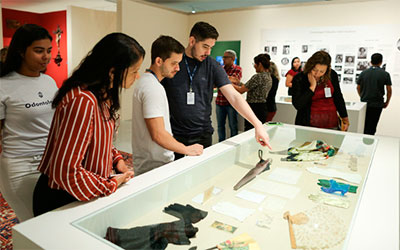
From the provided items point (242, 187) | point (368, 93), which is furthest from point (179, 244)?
point (368, 93)

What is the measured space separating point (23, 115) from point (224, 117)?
390cm

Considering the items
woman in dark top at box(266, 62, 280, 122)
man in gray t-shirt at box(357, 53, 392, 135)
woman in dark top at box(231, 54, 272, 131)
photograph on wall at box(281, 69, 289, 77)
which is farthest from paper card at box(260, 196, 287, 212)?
photograph on wall at box(281, 69, 289, 77)

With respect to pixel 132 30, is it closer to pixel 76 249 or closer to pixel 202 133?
pixel 202 133

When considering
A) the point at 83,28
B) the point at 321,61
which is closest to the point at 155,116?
the point at 321,61

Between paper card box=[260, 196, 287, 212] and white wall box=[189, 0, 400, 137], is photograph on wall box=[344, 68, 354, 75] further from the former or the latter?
paper card box=[260, 196, 287, 212]

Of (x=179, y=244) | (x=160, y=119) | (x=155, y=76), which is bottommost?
(x=179, y=244)

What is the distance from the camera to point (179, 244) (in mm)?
989

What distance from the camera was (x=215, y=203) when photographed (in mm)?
1290

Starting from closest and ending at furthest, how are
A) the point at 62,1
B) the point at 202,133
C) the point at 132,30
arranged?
the point at 202,133
the point at 132,30
the point at 62,1

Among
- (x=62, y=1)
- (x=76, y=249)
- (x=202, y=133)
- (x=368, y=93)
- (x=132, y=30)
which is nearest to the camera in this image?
(x=76, y=249)

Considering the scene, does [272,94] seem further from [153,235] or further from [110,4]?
[110,4]

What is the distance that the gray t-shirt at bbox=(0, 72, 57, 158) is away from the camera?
1538mm

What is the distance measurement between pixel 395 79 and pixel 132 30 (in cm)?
568

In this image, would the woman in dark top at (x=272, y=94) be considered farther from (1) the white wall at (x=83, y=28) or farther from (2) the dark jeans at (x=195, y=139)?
(1) the white wall at (x=83, y=28)
